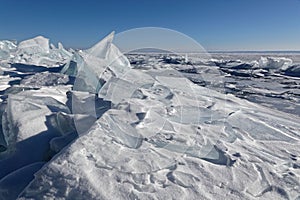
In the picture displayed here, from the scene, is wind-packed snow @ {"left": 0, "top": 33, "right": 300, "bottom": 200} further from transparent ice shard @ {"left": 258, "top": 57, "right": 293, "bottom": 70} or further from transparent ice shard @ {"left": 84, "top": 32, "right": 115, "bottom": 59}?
transparent ice shard @ {"left": 258, "top": 57, "right": 293, "bottom": 70}

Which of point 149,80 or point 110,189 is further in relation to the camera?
point 149,80

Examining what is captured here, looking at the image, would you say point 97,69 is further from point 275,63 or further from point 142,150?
point 275,63

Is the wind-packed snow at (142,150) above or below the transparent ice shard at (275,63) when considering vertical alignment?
above

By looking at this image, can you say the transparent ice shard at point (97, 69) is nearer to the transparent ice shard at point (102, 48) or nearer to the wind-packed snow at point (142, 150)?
the transparent ice shard at point (102, 48)

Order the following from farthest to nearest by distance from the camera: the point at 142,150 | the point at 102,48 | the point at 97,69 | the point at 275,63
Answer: the point at 275,63 → the point at 102,48 → the point at 97,69 → the point at 142,150

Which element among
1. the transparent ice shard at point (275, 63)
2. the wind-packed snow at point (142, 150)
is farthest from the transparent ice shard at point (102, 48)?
the transparent ice shard at point (275, 63)

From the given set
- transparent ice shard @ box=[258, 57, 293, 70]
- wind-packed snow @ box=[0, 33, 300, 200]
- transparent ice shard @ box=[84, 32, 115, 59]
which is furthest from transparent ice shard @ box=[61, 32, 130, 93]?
transparent ice shard @ box=[258, 57, 293, 70]

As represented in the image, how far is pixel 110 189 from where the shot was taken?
1.56m

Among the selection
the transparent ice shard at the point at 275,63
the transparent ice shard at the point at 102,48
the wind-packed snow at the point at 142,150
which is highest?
the transparent ice shard at the point at 102,48

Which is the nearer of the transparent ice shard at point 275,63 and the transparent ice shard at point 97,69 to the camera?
the transparent ice shard at point 97,69

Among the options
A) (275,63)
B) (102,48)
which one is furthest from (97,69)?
(275,63)

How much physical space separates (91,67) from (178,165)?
154 inches

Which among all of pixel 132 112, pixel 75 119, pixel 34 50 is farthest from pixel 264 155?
pixel 34 50

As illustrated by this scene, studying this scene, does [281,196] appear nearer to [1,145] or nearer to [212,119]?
[212,119]
